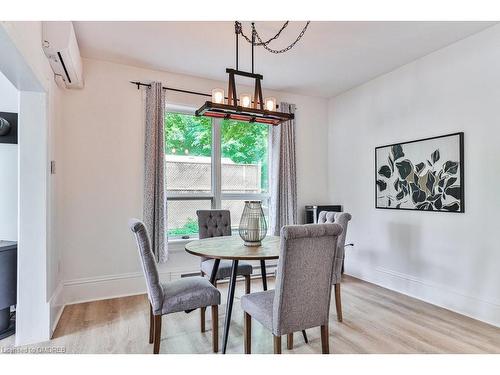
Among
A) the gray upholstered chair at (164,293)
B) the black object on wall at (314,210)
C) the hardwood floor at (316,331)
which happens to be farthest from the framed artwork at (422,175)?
the gray upholstered chair at (164,293)

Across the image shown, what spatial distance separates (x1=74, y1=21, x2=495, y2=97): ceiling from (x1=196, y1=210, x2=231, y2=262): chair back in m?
1.76

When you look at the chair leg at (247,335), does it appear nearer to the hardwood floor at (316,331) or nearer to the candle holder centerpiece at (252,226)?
the hardwood floor at (316,331)

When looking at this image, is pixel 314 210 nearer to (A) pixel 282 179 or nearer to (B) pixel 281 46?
(A) pixel 282 179

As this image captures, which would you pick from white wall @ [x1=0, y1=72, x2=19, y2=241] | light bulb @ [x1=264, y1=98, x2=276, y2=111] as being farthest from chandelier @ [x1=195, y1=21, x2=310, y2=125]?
white wall @ [x1=0, y1=72, x2=19, y2=241]

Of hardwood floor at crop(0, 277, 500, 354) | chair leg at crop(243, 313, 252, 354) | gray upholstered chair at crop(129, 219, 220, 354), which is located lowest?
hardwood floor at crop(0, 277, 500, 354)

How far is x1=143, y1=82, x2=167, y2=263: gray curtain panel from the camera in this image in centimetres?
349

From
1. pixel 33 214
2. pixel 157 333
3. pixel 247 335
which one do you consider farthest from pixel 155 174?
pixel 247 335

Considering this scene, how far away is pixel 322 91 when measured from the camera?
4496mm

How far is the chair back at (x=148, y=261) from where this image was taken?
1953 mm

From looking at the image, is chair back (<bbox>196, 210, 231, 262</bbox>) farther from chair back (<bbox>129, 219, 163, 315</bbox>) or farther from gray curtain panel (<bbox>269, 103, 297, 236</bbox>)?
chair back (<bbox>129, 219, 163, 315</bbox>)

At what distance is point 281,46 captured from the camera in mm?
3070

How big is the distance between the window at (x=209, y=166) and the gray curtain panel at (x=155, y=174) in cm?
27
